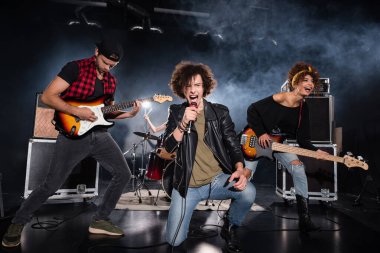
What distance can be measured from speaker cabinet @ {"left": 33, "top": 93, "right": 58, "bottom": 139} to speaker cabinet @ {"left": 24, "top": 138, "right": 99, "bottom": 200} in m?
0.12

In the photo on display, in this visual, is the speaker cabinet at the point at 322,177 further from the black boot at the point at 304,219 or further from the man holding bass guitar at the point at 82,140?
the man holding bass guitar at the point at 82,140

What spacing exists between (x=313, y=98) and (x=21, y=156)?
6.78m

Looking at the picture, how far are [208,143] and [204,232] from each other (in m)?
1.39

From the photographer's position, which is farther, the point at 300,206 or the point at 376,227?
the point at 376,227

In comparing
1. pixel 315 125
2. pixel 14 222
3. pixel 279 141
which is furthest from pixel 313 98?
pixel 14 222

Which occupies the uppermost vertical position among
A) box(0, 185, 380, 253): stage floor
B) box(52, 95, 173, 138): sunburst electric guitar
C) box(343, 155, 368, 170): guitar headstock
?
box(52, 95, 173, 138): sunburst electric guitar

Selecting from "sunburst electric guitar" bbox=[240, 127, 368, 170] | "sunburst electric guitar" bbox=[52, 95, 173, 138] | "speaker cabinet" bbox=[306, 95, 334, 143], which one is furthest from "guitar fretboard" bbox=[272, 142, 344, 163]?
"sunburst electric guitar" bbox=[52, 95, 173, 138]

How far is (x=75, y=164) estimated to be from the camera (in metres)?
2.89

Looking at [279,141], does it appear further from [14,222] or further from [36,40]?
[36,40]

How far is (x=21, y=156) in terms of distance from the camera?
6496 mm

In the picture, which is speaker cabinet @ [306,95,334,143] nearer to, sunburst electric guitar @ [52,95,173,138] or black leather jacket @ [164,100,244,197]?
black leather jacket @ [164,100,244,197]

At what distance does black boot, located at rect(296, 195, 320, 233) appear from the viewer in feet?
11.1

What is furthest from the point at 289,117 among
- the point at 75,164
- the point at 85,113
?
the point at 75,164

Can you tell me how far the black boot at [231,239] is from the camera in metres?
2.56
